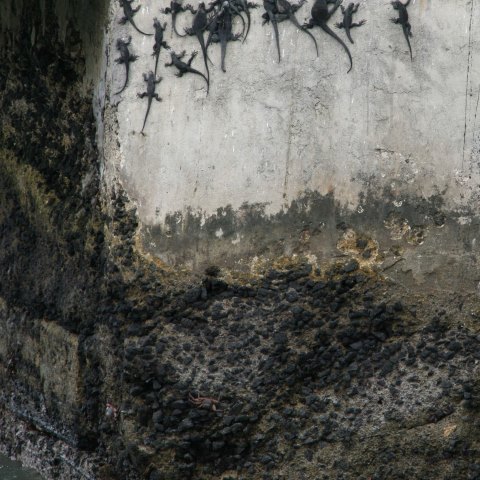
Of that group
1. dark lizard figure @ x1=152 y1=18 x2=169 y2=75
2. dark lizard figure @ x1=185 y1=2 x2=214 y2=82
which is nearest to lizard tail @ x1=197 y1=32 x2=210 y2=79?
dark lizard figure @ x1=185 y1=2 x2=214 y2=82

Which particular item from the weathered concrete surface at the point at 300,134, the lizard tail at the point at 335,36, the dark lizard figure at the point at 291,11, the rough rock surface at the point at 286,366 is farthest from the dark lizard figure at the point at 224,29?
the rough rock surface at the point at 286,366

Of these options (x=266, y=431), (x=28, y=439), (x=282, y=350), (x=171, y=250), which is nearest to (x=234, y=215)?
(x=171, y=250)

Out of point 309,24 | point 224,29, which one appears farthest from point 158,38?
point 309,24

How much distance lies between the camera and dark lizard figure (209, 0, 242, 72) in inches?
142

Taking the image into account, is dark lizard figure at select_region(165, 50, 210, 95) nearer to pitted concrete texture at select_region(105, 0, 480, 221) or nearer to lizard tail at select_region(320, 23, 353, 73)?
pitted concrete texture at select_region(105, 0, 480, 221)

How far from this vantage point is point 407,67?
11.5 ft

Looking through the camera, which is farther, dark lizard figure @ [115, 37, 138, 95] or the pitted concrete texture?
dark lizard figure @ [115, 37, 138, 95]

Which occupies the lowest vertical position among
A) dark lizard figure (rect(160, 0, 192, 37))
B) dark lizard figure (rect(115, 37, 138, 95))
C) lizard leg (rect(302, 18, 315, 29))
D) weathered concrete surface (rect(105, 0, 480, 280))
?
weathered concrete surface (rect(105, 0, 480, 280))

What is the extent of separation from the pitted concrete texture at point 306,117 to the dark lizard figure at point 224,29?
3cm

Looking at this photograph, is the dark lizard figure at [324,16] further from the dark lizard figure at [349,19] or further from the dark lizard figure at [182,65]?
the dark lizard figure at [182,65]

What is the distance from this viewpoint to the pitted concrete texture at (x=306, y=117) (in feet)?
11.5

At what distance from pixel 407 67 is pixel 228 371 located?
1138mm

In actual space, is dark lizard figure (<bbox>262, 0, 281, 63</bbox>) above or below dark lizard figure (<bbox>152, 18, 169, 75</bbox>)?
above

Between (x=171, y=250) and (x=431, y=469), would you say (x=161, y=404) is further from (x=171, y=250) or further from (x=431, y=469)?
(x=431, y=469)
